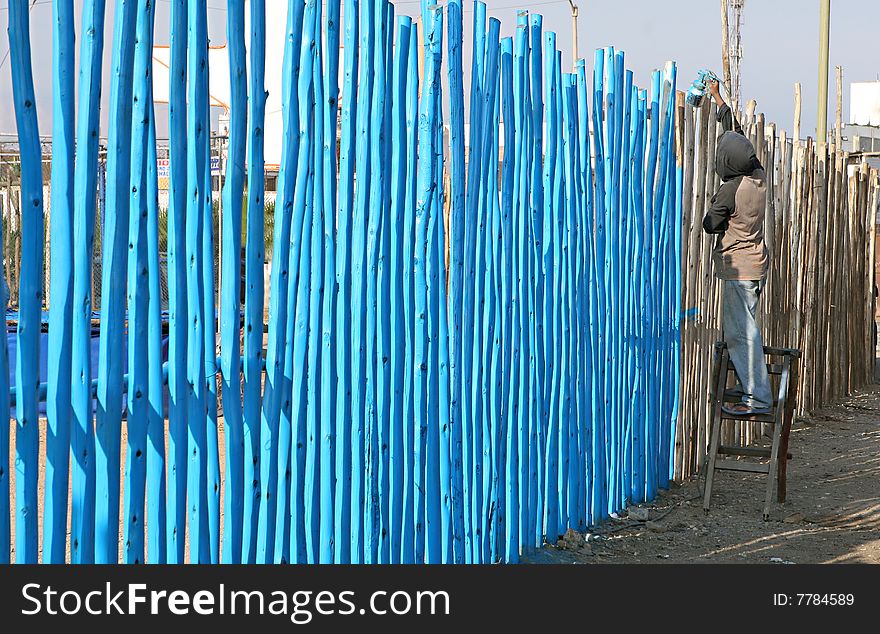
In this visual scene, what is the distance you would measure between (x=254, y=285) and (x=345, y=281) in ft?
1.41

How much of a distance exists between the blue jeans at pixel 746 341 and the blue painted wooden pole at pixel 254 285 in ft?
12.8

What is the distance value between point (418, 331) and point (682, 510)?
9.12ft

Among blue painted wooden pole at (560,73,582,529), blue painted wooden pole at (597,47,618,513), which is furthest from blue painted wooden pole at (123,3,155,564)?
blue painted wooden pole at (597,47,618,513)

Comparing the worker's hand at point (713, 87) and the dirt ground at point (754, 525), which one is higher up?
the worker's hand at point (713, 87)

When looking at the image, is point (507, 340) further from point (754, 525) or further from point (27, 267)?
point (27, 267)

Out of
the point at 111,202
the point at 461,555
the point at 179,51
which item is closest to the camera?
the point at 111,202

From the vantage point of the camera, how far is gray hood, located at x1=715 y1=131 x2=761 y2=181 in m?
6.55

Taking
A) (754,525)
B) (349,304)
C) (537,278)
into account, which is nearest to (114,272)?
(349,304)

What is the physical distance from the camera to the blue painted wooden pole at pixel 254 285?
329cm

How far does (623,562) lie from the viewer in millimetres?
5320

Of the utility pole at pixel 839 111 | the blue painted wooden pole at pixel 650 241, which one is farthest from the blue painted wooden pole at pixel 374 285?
the utility pole at pixel 839 111

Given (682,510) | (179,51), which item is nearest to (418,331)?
(179,51)

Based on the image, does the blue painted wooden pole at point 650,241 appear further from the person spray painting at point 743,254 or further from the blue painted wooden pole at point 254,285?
the blue painted wooden pole at point 254,285
